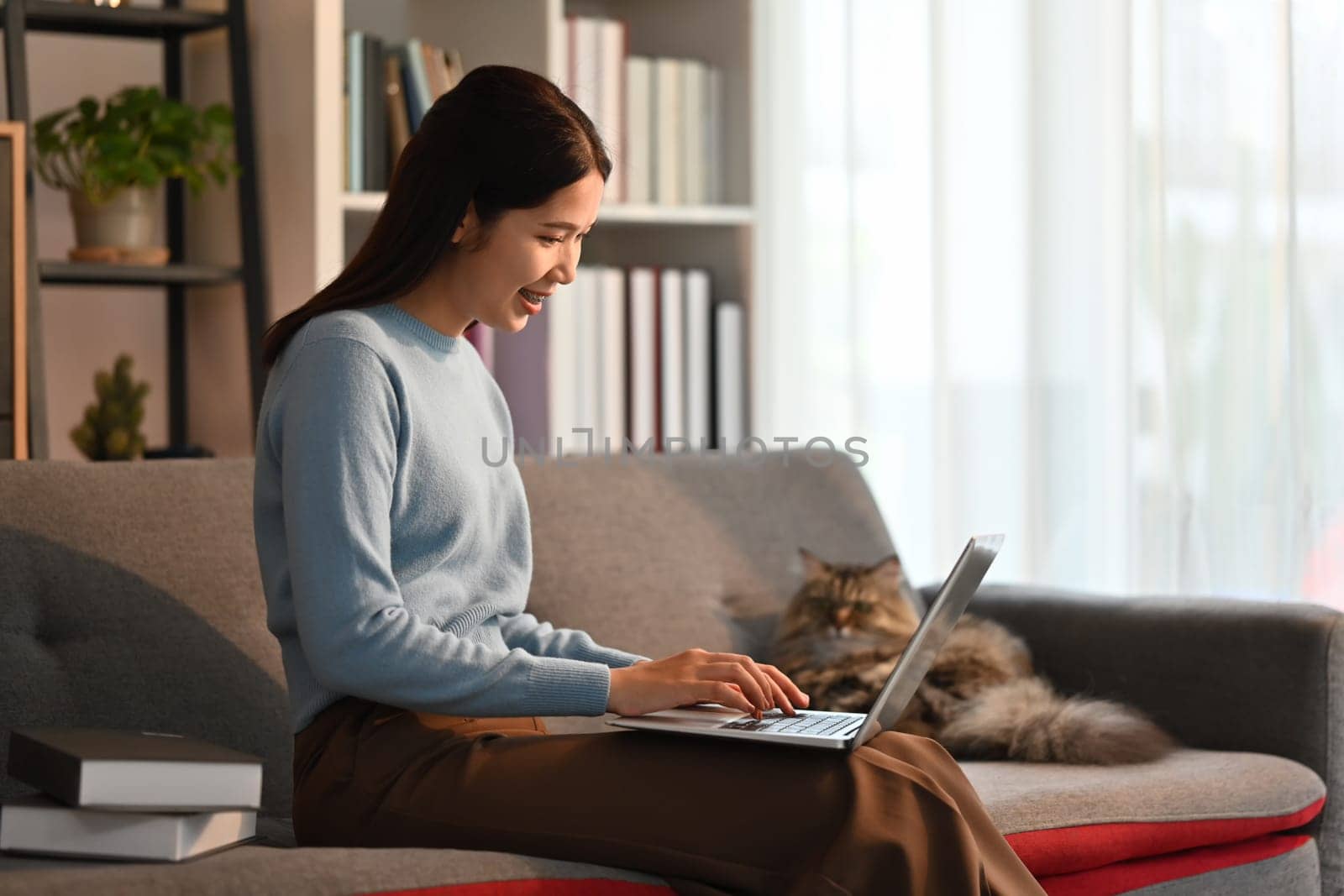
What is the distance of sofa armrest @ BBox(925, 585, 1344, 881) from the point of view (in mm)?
1989

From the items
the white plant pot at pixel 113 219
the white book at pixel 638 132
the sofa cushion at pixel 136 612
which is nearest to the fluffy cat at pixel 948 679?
the sofa cushion at pixel 136 612

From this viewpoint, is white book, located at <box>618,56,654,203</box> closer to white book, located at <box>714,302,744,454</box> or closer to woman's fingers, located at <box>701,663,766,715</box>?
white book, located at <box>714,302,744,454</box>

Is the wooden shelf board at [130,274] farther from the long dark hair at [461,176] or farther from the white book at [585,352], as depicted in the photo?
the long dark hair at [461,176]

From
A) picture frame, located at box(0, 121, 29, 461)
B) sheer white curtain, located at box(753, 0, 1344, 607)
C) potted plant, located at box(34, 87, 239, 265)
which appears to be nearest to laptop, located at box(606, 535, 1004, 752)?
sheer white curtain, located at box(753, 0, 1344, 607)

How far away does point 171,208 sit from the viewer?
3039 mm

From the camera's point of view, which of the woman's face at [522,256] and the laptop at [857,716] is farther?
the woman's face at [522,256]

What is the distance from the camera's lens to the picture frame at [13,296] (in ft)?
8.15

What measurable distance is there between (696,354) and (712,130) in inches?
18.7

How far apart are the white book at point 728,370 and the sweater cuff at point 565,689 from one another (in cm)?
170

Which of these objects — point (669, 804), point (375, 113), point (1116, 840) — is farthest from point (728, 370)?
point (669, 804)

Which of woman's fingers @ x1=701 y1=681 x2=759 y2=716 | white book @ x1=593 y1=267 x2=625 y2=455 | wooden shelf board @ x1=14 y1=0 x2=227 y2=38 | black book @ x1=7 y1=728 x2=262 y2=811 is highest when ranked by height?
wooden shelf board @ x1=14 y1=0 x2=227 y2=38

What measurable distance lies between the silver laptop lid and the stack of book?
0.55 m

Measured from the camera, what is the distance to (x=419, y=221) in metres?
1.59

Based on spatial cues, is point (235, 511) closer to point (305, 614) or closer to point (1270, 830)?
point (305, 614)
